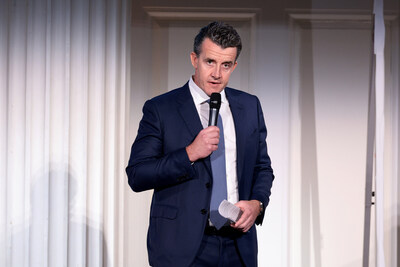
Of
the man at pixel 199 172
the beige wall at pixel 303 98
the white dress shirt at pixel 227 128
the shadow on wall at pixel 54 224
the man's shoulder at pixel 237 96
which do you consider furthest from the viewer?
the beige wall at pixel 303 98

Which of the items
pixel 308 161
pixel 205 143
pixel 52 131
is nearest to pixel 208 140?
pixel 205 143

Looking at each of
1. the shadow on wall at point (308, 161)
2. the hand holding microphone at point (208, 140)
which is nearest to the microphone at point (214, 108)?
the hand holding microphone at point (208, 140)

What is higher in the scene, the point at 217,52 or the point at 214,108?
the point at 217,52

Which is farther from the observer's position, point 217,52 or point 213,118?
point 217,52

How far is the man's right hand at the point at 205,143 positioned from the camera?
1909mm

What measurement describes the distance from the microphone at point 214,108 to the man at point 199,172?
0.15ft

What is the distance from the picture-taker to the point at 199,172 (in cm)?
209

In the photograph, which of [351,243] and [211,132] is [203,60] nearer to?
[211,132]

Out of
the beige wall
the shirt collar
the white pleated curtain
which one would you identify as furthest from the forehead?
the beige wall

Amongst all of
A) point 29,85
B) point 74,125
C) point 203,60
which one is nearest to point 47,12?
point 29,85

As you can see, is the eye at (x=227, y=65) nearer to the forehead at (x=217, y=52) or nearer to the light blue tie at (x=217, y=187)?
the forehead at (x=217, y=52)

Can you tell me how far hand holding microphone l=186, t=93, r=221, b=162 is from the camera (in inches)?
75.2

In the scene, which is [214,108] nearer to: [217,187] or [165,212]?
[217,187]

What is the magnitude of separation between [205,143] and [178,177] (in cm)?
18
